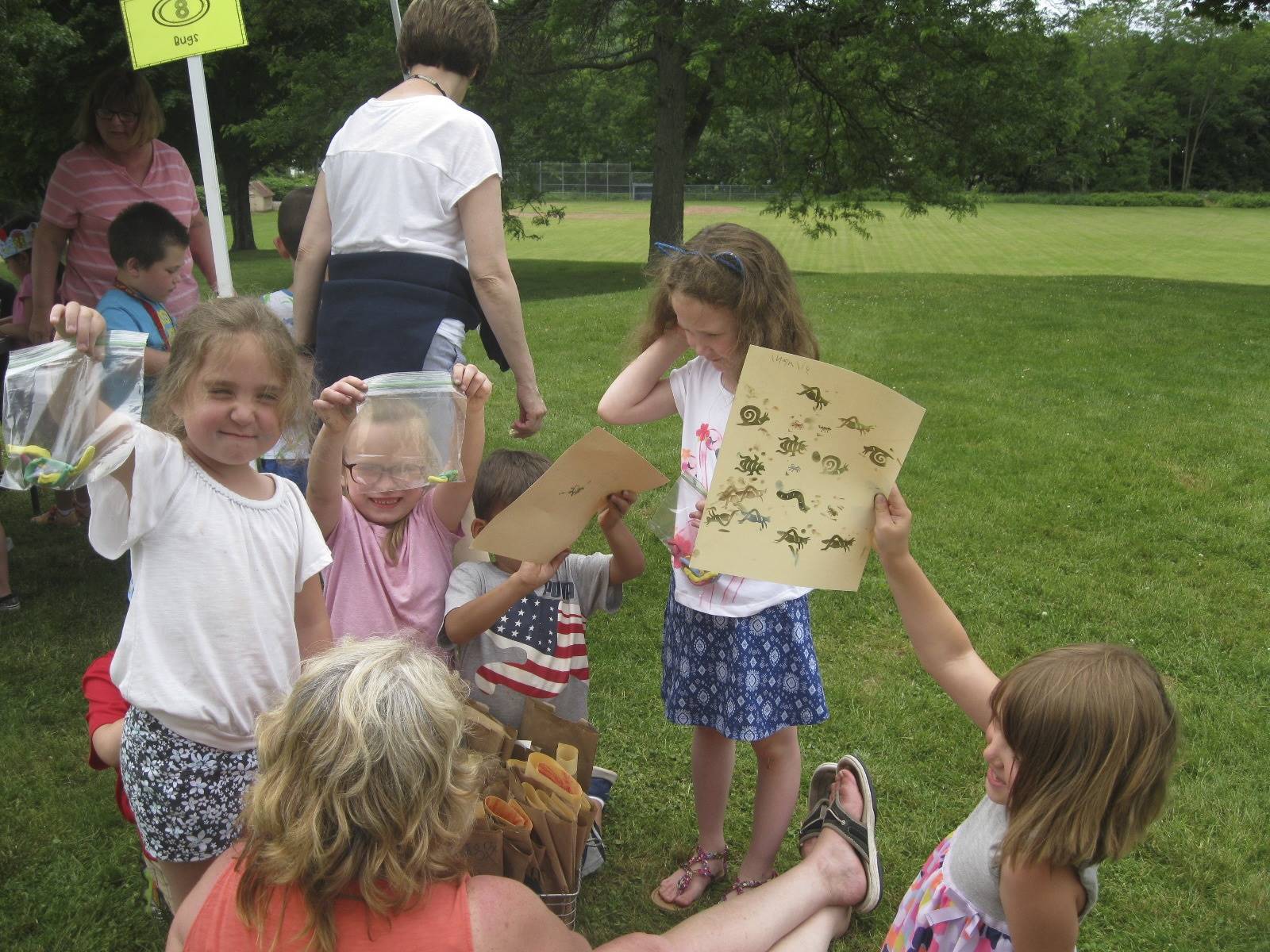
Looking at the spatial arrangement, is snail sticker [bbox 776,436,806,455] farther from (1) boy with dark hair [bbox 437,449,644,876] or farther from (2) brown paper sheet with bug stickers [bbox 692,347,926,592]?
(1) boy with dark hair [bbox 437,449,644,876]

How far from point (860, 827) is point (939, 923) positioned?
26.3 inches

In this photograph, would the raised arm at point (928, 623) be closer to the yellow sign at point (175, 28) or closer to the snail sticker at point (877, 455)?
the snail sticker at point (877, 455)

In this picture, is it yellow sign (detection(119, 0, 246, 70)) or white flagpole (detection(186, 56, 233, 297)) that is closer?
yellow sign (detection(119, 0, 246, 70))

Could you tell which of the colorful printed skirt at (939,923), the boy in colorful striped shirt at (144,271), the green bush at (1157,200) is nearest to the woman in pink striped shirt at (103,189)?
the boy in colorful striped shirt at (144,271)

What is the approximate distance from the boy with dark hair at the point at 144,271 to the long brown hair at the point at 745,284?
1.87m

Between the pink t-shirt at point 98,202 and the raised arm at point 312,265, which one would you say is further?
the pink t-shirt at point 98,202

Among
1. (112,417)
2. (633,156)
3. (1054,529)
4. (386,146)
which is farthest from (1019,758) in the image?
(633,156)

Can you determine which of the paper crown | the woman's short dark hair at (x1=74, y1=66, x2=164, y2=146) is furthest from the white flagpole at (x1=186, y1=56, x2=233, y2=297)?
the paper crown

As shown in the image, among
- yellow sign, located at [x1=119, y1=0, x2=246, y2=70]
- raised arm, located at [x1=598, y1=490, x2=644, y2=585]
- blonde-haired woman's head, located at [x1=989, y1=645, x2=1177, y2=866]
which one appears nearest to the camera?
blonde-haired woman's head, located at [x1=989, y1=645, x2=1177, y2=866]

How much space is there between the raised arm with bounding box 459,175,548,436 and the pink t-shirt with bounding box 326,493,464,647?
1.78 feet

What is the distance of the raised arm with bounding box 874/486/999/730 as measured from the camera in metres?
2.01

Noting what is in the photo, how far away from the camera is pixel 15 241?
16.1 feet

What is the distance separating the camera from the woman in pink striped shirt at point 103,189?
3734 mm

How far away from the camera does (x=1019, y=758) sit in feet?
5.65
